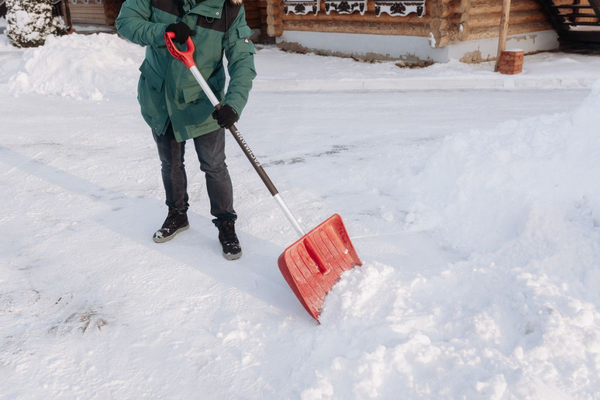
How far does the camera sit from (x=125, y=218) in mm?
3805

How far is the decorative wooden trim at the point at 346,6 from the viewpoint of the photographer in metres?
10.8

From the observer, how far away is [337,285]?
2.67 m

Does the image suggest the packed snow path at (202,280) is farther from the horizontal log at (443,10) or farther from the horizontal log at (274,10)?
the horizontal log at (274,10)

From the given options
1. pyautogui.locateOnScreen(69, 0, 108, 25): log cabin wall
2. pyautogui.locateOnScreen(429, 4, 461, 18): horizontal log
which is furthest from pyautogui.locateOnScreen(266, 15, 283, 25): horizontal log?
pyautogui.locateOnScreen(69, 0, 108, 25): log cabin wall

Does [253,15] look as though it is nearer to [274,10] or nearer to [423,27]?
[274,10]

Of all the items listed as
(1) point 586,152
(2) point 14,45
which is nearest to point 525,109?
(1) point 586,152

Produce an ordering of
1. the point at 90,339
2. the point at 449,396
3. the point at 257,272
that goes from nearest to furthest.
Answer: the point at 449,396 < the point at 90,339 < the point at 257,272

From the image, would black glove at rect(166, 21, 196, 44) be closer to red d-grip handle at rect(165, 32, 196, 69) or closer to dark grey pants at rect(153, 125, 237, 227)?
red d-grip handle at rect(165, 32, 196, 69)

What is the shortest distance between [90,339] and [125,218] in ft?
4.73

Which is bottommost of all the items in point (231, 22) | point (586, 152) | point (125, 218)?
point (125, 218)

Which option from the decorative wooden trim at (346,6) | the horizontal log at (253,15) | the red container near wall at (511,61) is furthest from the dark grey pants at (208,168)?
the horizontal log at (253,15)

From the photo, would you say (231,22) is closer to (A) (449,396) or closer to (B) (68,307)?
(B) (68,307)

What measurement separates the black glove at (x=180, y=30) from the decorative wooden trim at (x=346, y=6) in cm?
874

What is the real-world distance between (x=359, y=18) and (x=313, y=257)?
919 centimetres
